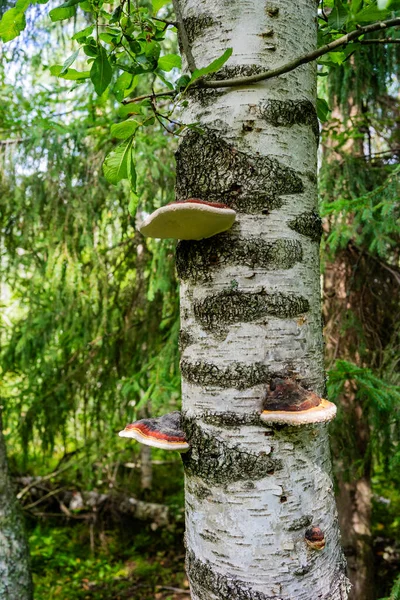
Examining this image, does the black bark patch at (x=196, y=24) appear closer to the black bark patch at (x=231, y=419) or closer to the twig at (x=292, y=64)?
the twig at (x=292, y=64)

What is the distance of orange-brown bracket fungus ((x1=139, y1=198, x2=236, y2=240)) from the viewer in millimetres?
862

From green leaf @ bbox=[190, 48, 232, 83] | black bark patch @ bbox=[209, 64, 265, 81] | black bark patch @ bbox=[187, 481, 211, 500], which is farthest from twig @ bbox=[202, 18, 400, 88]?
black bark patch @ bbox=[187, 481, 211, 500]

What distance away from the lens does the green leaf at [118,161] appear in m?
1.08

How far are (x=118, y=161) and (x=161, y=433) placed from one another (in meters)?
0.70

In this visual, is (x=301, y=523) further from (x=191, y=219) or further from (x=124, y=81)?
(x=124, y=81)

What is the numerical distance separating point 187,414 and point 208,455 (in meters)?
0.11

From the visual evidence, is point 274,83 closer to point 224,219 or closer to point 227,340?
point 224,219

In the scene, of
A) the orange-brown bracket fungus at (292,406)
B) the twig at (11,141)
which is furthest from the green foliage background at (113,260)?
the orange-brown bracket fungus at (292,406)

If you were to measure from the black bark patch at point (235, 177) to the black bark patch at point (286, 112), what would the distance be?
0.34ft

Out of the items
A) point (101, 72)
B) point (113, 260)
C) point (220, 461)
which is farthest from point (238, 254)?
point (113, 260)

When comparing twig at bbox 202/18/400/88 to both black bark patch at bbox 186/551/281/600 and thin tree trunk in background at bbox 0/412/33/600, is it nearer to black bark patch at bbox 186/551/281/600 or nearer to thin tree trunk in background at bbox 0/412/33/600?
black bark patch at bbox 186/551/281/600

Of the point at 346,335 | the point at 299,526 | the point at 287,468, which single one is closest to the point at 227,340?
the point at 287,468

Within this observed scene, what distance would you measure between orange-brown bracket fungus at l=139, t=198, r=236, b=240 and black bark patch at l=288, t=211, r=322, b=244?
0.57ft

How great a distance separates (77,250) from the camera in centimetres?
414
